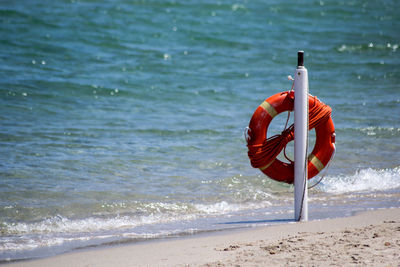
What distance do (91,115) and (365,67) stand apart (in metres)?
7.68

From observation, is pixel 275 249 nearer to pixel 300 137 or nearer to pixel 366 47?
pixel 300 137

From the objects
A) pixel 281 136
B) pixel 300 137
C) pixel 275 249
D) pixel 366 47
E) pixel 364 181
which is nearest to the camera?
pixel 275 249

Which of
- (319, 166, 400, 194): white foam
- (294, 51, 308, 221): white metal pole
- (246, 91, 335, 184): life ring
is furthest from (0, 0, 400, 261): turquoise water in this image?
(246, 91, 335, 184): life ring

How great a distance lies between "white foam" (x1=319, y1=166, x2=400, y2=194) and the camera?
Answer: 632 cm

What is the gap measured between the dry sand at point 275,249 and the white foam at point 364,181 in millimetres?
1397

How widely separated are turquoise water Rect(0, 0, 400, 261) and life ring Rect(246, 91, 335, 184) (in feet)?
1.38

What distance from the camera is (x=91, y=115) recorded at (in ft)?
32.8

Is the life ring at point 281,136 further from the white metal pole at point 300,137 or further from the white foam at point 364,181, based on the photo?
the white foam at point 364,181

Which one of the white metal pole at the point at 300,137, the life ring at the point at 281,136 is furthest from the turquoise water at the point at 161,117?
the life ring at the point at 281,136

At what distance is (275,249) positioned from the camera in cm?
409

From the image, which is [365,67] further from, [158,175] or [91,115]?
[158,175]

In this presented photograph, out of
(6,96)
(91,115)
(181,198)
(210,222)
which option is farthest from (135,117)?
(210,222)

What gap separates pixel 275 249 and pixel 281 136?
146 cm

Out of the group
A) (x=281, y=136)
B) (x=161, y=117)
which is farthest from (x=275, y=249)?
(x=161, y=117)
